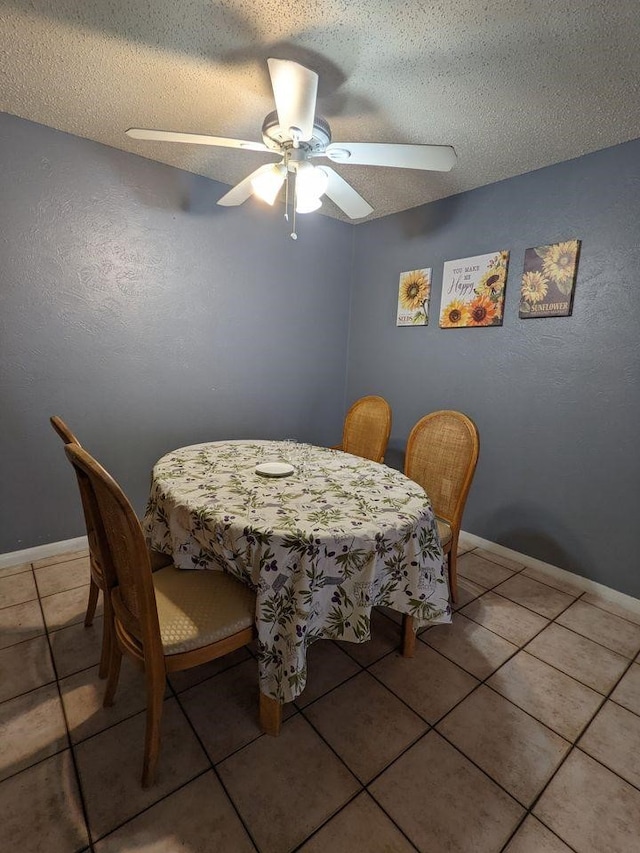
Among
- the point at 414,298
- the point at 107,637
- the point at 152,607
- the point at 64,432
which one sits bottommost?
the point at 107,637

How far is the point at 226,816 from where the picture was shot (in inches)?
39.2

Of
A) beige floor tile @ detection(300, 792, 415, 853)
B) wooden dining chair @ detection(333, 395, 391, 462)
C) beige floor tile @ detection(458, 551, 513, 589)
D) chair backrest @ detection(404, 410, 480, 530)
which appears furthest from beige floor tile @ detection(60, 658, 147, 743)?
beige floor tile @ detection(458, 551, 513, 589)

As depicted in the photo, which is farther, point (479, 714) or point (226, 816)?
point (479, 714)

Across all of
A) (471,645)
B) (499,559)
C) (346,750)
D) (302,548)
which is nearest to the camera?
(302,548)

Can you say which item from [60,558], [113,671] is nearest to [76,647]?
[113,671]

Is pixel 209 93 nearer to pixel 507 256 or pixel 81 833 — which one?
pixel 507 256

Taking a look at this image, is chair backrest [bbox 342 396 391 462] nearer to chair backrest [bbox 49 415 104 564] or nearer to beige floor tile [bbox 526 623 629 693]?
beige floor tile [bbox 526 623 629 693]

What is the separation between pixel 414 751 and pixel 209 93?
2.59m

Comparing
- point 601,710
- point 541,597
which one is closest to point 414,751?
point 601,710

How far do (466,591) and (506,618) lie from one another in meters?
0.24

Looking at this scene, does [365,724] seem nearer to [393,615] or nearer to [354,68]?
[393,615]

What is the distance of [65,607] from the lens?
69.7 inches

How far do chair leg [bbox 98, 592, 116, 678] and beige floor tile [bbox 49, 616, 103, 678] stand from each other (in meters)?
0.10

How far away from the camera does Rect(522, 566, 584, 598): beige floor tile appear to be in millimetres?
2109
